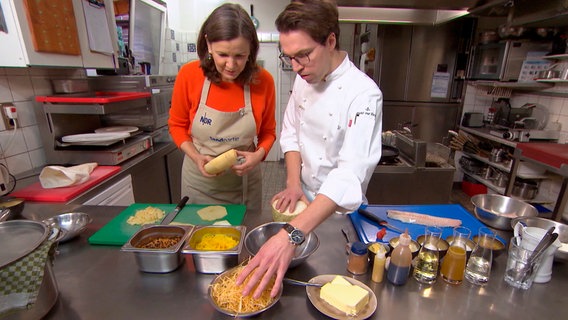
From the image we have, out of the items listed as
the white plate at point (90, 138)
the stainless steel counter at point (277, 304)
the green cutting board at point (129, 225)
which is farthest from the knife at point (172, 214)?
the white plate at point (90, 138)

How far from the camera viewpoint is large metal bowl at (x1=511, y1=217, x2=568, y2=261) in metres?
0.99

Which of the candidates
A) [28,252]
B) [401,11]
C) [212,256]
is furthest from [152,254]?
[401,11]

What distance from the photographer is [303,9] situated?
3.26ft

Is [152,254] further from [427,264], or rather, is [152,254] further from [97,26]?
[97,26]

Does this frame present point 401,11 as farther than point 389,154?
Yes

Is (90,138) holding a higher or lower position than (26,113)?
lower

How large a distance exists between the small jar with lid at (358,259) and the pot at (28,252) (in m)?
0.85

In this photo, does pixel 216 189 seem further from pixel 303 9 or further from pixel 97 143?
pixel 303 9

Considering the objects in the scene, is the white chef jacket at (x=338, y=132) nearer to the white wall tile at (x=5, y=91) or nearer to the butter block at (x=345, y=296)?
the butter block at (x=345, y=296)

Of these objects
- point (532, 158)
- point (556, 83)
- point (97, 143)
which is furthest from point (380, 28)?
point (97, 143)

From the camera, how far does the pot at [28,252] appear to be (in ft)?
2.35

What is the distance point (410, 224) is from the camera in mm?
1231

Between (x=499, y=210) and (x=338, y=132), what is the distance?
2.68ft

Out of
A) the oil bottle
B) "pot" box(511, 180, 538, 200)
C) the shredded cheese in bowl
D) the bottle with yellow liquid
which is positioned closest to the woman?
the shredded cheese in bowl
